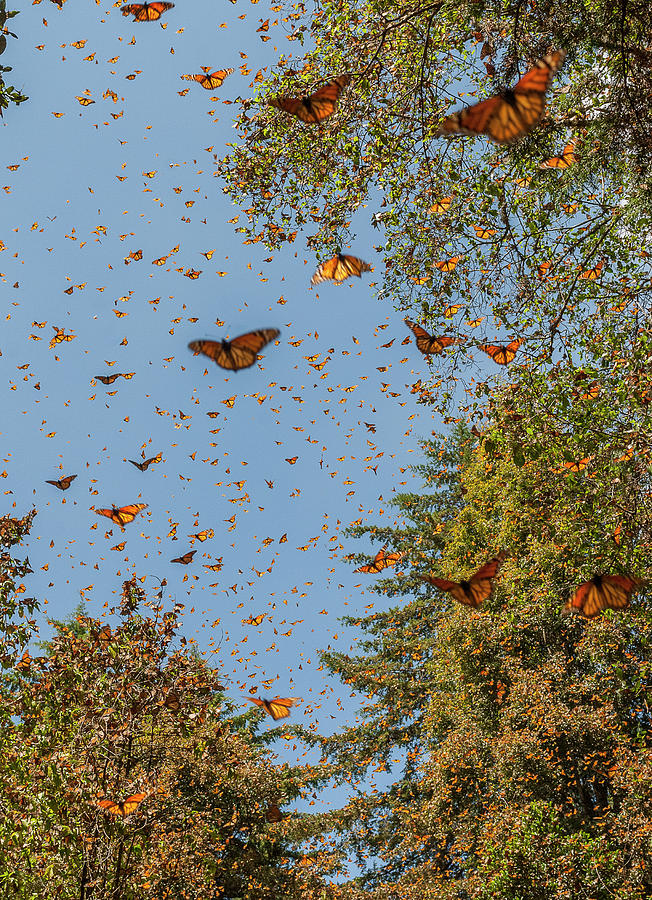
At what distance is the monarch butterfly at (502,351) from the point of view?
6.75m

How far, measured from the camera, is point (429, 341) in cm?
721

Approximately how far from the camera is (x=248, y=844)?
15.4 metres

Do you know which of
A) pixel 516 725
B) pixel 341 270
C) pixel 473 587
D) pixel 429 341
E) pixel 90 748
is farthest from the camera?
pixel 516 725

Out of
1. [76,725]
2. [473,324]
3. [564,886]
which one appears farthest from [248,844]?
[473,324]

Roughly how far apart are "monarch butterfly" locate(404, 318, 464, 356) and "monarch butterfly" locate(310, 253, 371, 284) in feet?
2.90

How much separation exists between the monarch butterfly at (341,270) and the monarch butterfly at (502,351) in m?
1.52

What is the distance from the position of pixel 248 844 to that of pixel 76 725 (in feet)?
38.6

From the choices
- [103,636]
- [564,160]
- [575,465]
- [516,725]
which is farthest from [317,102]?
[516,725]

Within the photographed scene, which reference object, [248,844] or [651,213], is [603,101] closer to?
[651,213]

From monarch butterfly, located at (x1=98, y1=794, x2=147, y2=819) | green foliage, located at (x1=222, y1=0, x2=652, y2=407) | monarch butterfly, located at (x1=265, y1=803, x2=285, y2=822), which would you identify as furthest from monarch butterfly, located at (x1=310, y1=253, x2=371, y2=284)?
monarch butterfly, located at (x1=265, y1=803, x2=285, y2=822)

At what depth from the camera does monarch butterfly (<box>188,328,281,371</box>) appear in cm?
562

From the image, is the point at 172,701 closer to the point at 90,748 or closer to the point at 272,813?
the point at 90,748

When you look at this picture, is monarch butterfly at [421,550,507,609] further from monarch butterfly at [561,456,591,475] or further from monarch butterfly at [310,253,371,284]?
monarch butterfly at [310,253,371,284]

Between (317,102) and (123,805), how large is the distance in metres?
6.12
